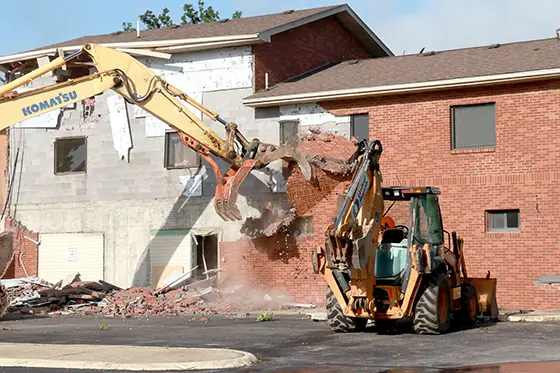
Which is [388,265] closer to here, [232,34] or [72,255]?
[232,34]

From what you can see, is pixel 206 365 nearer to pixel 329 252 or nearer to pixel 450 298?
pixel 329 252

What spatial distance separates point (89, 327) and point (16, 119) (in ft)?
18.7

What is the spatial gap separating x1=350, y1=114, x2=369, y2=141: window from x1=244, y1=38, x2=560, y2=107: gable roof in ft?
2.68

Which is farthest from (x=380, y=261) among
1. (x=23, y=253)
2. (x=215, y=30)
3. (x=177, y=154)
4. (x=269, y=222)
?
(x=23, y=253)

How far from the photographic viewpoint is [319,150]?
2752 cm

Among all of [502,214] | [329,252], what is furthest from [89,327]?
[502,214]

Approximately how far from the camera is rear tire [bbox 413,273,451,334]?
1798 cm

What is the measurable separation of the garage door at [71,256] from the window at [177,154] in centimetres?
344

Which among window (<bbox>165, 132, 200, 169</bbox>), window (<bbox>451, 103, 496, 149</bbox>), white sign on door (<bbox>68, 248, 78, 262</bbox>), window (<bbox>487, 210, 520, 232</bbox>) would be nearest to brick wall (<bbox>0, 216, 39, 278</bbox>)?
white sign on door (<bbox>68, 248, 78, 262</bbox>)

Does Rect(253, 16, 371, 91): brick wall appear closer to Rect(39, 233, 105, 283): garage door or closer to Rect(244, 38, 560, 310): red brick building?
Rect(244, 38, 560, 310): red brick building

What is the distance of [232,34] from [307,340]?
14395mm

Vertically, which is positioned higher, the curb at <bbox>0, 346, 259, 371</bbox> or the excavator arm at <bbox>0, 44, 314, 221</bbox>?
the excavator arm at <bbox>0, 44, 314, 221</bbox>

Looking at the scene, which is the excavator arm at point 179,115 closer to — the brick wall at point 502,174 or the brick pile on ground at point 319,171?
the brick pile on ground at point 319,171

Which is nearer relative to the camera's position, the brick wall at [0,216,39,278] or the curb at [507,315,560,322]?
the curb at [507,315,560,322]
